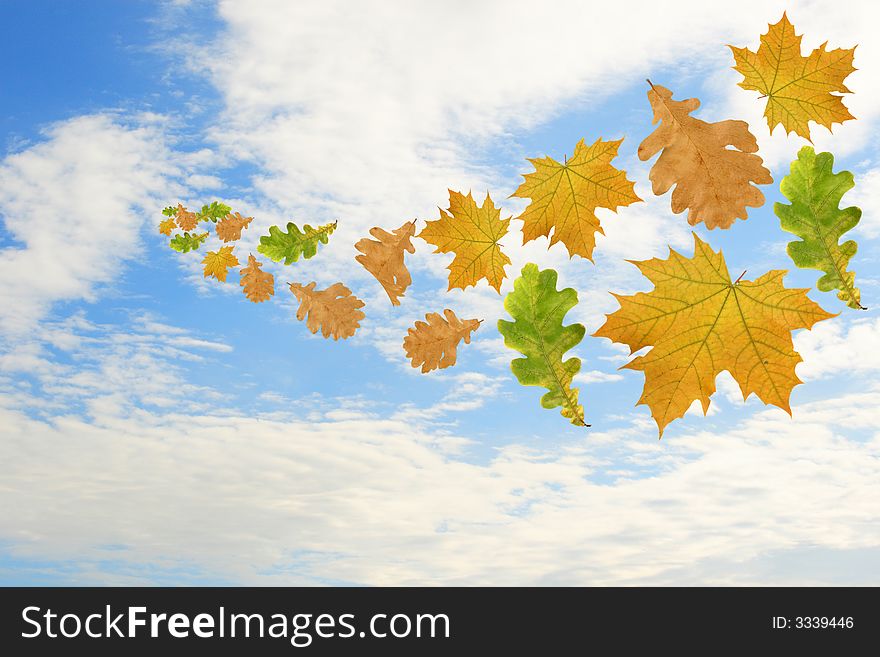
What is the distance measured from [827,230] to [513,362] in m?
1.01

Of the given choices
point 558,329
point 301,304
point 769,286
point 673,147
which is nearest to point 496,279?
point 558,329

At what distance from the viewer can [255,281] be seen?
13.9 feet

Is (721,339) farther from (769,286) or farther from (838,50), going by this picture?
(838,50)

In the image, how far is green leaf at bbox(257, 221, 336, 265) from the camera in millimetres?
3807

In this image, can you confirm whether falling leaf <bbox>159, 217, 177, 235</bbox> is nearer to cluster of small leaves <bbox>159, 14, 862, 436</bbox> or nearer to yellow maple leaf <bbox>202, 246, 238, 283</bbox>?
yellow maple leaf <bbox>202, 246, 238, 283</bbox>

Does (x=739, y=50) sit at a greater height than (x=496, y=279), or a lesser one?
greater

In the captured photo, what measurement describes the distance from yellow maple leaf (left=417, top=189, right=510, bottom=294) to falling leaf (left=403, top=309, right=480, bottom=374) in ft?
0.52

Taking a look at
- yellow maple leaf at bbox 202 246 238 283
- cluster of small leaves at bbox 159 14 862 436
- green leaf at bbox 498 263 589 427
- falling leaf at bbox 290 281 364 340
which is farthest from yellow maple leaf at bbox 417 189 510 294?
yellow maple leaf at bbox 202 246 238 283

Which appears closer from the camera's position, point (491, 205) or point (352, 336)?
point (491, 205)

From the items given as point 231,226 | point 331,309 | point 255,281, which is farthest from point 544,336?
A: point 231,226

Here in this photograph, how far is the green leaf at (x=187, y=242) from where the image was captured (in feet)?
18.9

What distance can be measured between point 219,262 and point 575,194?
4.40 m

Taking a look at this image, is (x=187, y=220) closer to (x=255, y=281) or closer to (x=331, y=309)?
(x=255, y=281)

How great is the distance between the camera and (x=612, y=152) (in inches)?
81.9
